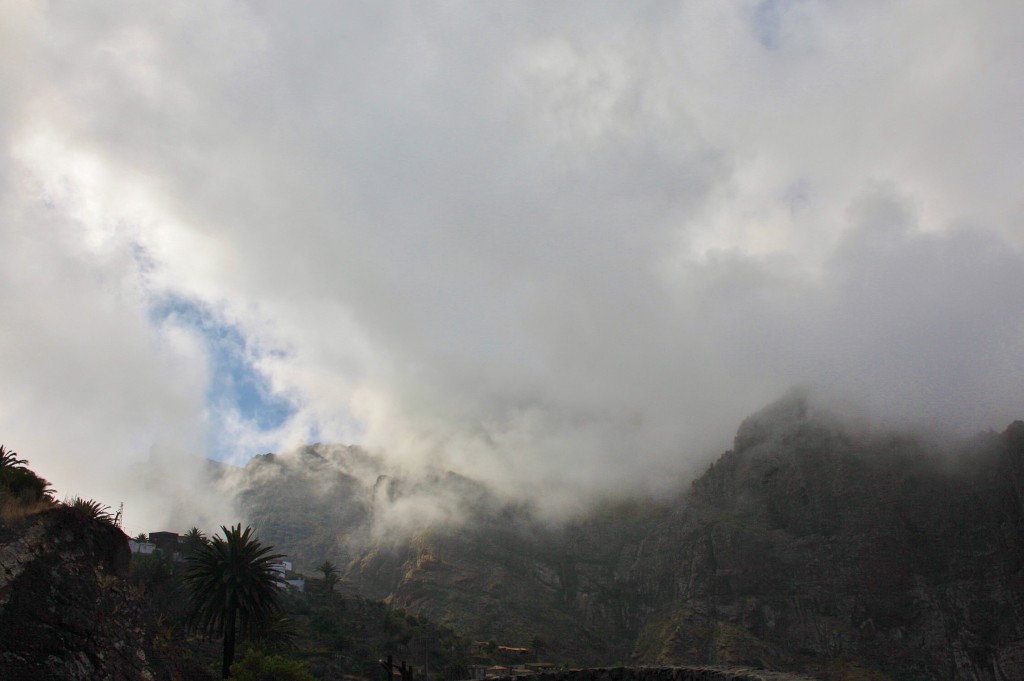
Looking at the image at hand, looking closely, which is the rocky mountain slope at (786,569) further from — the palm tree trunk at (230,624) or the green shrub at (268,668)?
the palm tree trunk at (230,624)

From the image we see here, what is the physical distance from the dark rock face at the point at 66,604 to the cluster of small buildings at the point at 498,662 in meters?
71.3

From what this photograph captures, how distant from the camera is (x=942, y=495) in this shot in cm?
13200

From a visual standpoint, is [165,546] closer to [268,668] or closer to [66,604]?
[268,668]

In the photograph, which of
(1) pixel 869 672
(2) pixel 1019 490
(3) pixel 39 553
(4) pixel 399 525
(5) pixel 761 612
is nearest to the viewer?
(3) pixel 39 553

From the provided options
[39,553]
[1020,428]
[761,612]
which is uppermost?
[1020,428]

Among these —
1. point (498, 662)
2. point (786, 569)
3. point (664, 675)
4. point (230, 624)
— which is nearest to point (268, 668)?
point (230, 624)

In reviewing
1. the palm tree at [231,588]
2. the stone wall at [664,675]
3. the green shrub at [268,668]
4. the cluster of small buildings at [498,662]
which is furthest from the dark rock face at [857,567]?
the stone wall at [664,675]

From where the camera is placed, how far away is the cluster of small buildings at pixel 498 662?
9100 cm

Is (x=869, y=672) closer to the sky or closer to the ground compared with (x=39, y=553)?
closer to the ground

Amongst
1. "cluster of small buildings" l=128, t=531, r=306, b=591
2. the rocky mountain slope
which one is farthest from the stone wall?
the rocky mountain slope

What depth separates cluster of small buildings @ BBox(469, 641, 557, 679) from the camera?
91.0 metres

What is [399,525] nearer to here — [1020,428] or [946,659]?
[946,659]

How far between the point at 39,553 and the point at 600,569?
532ft

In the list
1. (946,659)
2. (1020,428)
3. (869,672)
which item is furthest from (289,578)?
(1020,428)
